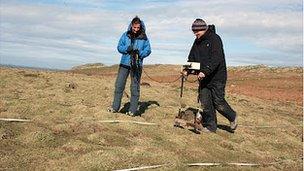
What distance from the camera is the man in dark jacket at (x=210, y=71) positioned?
13.4 metres

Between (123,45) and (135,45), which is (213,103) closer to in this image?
(135,45)

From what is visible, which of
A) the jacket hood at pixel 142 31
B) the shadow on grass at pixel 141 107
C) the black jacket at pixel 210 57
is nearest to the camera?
the black jacket at pixel 210 57

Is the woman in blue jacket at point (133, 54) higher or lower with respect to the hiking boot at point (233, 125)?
higher

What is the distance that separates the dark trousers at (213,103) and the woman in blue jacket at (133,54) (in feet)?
6.90

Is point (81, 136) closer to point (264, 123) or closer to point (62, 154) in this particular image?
point (62, 154)

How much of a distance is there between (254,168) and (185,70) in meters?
3.61

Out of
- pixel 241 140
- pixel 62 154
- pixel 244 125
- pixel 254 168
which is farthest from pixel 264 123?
pixel 62 154

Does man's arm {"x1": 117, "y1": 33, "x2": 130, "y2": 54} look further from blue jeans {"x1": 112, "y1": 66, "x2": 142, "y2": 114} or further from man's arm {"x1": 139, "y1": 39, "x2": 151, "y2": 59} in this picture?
blue jeans {"x1": 112, "y1": 66, "x2": 142, "y2": 114}

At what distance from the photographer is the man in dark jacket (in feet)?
44.0

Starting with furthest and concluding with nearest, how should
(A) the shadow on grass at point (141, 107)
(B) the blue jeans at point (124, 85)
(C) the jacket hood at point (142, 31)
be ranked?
(A) the shadow on grass at point (141, 107) → (B) the blue jeans at point (124, 85) → (C) the jacket hood at point (142, 31)

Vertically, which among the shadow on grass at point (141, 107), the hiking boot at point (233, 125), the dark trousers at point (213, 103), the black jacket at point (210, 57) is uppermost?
the black jacket at point (210, 57)

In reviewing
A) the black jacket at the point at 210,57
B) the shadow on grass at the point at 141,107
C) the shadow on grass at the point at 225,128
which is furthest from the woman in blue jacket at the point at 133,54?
the shadow on grass at the point at 225,128

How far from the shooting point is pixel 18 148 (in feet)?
35.7

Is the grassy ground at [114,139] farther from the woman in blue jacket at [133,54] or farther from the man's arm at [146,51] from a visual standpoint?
the man's arm at [146,51]
